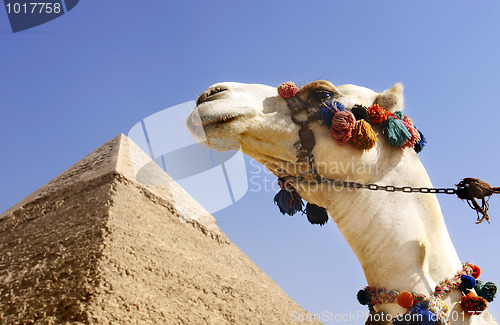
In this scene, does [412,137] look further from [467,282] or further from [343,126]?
[467,282]

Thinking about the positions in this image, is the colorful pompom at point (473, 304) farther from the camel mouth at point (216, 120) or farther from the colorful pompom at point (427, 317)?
the camel mouth at point (216, 120)

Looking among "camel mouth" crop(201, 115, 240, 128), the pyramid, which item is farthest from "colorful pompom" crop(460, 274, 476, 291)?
the pyramid

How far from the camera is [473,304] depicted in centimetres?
149

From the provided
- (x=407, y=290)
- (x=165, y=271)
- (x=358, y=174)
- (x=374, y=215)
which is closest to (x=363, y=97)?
(x=358, y=174)

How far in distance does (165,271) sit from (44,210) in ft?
37.2

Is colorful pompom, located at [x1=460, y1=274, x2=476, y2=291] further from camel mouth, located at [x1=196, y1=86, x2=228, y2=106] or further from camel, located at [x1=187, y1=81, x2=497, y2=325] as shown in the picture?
camel mouth, located at [x1=196, y1=86, x2=228, y2=106]

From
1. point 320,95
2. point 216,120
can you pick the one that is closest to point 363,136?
point 320,95

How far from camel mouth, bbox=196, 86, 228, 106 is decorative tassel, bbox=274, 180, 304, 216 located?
0.32m

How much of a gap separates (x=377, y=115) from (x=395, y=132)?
0.07 meters

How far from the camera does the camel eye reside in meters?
1.68

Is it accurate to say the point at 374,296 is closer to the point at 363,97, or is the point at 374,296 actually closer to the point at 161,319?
the point at 363,97

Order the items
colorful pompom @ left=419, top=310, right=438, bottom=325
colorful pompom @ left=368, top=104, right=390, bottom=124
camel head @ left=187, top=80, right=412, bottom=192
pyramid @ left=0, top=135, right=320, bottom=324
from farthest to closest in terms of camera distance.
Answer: pyramid @ left=0, top=135, right=320, bottom=324
colorful pompom @ left=368, top=104, right=390, bottom=124
camel head @ left=187, top=80, right=412, bottom=192
colorful pompom @ left=419, top=310, right=438, bottom=325

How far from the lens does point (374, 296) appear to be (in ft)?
4.94

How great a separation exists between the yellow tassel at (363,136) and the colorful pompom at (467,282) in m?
0.42
